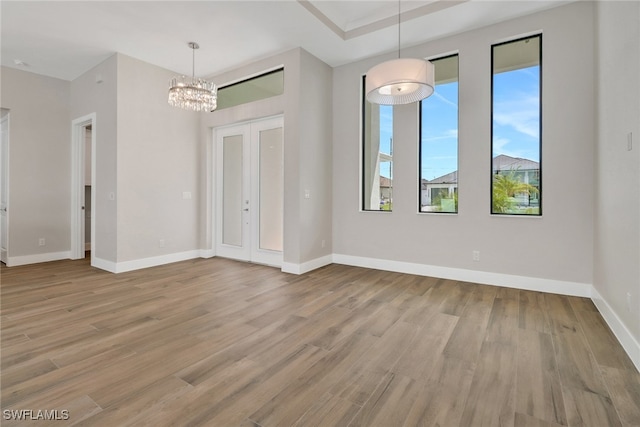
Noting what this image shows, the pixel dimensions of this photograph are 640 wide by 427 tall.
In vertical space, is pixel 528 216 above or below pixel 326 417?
above

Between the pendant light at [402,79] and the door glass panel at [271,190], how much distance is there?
7.08 feet

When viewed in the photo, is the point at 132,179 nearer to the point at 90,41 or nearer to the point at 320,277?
the point at 90,41

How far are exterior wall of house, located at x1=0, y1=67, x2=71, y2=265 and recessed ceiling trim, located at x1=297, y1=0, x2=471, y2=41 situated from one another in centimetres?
515

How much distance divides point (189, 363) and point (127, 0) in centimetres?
399

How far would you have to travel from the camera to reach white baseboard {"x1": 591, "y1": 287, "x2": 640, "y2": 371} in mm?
2123

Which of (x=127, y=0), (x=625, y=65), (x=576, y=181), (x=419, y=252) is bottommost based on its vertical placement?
(x=419, y=252)

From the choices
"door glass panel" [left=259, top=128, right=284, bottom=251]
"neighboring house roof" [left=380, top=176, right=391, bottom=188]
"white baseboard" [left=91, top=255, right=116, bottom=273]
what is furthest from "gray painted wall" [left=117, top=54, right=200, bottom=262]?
"neighboring house roof" [left=380, top=176, right=391, bottom=188]

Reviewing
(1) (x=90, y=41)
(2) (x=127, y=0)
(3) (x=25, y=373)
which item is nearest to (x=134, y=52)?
(1) (x=90, y=41)

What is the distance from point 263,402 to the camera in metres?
1.75

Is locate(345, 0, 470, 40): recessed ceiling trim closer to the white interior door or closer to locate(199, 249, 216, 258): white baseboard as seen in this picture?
locate(199, 249, 216, 258): white baseboard

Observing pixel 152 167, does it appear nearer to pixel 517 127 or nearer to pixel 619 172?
pixel 517 127

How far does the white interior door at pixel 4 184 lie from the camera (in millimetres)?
5324

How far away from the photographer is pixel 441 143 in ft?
14.7

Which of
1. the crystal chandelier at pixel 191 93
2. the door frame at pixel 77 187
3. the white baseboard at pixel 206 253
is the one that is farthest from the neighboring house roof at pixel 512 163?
the door frame at pixel 77 187
